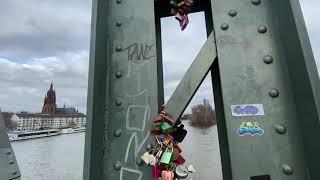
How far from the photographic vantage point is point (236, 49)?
1.40 metres

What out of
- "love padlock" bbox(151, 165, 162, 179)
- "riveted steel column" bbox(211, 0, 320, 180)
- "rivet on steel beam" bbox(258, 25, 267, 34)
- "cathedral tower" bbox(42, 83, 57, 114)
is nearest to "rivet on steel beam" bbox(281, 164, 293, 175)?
"riveted steel column" bbox(211, 0, 320, 180)

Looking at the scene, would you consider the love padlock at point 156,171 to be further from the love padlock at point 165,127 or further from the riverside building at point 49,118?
the riverside building at point 49,118

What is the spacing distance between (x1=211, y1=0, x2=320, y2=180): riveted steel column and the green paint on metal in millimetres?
53

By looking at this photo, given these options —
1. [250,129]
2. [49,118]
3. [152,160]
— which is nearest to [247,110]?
[250,129]

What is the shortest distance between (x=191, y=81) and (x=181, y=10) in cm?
45

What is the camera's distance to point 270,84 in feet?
4.38

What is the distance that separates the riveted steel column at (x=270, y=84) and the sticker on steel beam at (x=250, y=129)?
0.01 m

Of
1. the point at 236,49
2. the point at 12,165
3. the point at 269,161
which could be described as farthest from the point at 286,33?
the point at 12,165

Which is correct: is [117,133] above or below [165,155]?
above

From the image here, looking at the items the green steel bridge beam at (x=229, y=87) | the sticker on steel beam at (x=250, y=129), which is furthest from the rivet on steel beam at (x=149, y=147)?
the sticker on steel beam at (x=250, y=129)

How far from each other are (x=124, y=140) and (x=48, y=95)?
11736 cm

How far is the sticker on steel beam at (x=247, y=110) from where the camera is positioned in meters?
1.29

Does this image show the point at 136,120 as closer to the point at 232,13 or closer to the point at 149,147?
the point at 149,147

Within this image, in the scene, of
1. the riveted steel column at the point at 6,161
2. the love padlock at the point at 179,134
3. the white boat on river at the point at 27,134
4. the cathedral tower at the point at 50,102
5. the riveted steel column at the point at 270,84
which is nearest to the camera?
the riveted steel column at the point at 270,84
